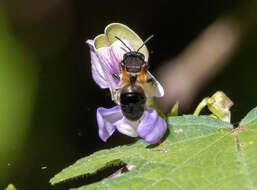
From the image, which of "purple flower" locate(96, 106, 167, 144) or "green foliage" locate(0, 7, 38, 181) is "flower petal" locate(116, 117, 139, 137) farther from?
"green foliage" locate(0, 7, 38, 181)

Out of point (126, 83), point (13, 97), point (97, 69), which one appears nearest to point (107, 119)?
point (126, 83)

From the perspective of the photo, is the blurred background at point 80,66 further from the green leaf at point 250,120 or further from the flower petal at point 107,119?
the green leaf at point 250,120

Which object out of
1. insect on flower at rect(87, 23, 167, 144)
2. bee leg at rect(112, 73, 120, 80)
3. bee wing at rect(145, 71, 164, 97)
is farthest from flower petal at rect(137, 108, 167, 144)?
bee leg at rect(112, 73, 120, 80)

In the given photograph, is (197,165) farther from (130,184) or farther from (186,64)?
(186,64)

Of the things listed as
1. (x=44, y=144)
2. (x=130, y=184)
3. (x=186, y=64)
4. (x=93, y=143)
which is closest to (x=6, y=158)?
(x=44, y=144)

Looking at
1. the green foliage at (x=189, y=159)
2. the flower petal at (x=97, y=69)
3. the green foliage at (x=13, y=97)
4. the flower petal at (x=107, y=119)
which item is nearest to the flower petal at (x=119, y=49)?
the flower petal at (x=97, y=69)

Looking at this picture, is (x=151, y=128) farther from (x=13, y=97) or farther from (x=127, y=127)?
(x=13, y=97)

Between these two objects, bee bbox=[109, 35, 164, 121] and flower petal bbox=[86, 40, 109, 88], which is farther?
flower petal bbox=[86, 40, 109, 88]
